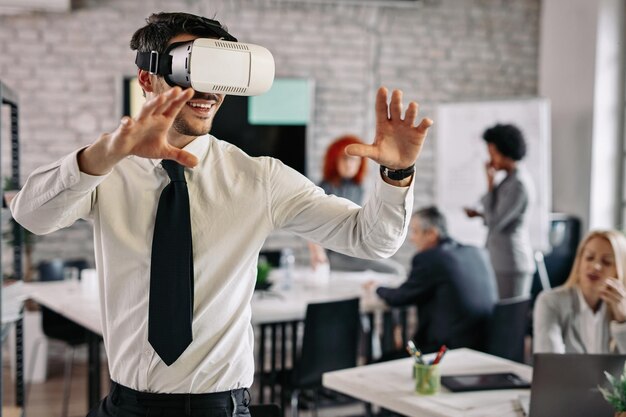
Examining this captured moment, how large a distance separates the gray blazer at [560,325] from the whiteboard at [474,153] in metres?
2.97

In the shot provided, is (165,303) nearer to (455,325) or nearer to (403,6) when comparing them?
(455,325)

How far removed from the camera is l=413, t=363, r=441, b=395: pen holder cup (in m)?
2.37

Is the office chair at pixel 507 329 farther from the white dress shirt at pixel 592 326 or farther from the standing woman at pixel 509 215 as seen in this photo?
the standing woman at pixel 509 215

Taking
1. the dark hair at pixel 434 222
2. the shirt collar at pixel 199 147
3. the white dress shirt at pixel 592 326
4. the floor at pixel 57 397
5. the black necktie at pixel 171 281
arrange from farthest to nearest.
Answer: the floor at pixel 57 397, the dark hair at pixel 434 222, the white dress shirt at pixel 592 326, the shirt collar at pixel 199 147, the black necktie at pixel 171 281

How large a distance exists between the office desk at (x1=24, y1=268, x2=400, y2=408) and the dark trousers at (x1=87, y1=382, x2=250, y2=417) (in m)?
1.89

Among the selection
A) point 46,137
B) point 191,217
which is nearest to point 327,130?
point 46,137

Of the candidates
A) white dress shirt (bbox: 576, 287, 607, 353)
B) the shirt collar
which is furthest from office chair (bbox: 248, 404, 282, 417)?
white dress shirt (bbox: 576, 287, 607, 353)

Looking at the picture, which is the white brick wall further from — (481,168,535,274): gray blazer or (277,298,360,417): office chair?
(277,298,360,417): office chair

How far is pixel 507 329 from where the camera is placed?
3939 mm

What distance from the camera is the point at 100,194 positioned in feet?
5.04

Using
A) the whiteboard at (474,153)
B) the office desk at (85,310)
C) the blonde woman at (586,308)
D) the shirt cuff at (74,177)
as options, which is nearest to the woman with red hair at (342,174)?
the whiteboard at (474,153)

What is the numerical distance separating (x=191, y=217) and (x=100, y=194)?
0.17 meters

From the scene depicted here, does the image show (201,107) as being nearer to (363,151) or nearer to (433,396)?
(363,151)

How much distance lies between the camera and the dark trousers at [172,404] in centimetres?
150
